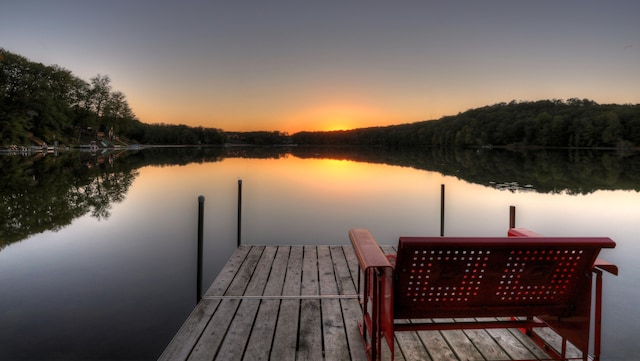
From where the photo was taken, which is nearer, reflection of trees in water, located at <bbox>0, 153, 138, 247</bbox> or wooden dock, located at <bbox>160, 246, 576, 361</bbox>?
wooden dock, located at <bbox>160, 246, 576, 361</bbox>

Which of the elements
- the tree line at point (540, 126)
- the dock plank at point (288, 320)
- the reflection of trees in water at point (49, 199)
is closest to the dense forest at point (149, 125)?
the tree line at point (540, 126)

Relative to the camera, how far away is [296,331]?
425 centimetres

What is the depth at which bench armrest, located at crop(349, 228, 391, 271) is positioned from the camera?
2.96 meters

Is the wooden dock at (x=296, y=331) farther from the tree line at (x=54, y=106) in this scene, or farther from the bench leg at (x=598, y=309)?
the tree line at (x=54, y=106)

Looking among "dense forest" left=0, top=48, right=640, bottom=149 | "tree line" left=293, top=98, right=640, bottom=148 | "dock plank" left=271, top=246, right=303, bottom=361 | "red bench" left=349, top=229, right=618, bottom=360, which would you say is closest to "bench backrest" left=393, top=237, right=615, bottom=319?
"red bench" left=349, top=229, right=618, bottom=360

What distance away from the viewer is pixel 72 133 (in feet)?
276

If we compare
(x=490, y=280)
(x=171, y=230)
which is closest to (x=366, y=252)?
(x=490, y=280)

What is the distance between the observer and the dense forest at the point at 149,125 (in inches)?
Result: 2648

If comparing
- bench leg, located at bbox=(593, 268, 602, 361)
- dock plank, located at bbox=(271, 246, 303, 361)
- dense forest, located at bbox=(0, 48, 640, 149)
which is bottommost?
dock plank, located at bbox=(271, 246, 303, 361)

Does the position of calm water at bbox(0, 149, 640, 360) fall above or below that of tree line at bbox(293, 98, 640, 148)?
below

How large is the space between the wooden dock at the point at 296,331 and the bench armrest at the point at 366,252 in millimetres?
1127

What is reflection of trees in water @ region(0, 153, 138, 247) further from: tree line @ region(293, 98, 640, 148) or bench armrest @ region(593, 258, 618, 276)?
tree line @ region(293, 98, 640, 148)

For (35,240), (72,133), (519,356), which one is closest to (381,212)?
(35,240)

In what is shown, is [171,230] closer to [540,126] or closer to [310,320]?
[310,320]
